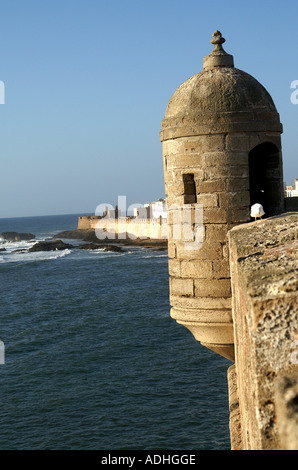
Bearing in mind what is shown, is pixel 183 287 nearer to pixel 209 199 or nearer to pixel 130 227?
pixel 209 199

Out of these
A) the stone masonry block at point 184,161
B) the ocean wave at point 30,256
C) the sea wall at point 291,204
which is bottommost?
the ocean wave at point 30,256

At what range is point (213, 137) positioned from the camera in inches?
298

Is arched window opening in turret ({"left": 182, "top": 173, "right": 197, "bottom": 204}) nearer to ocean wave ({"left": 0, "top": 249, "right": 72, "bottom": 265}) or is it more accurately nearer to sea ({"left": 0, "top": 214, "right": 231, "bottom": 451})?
sea ({"left": 0, "top": 214, "right": 231, "bottom": 451})

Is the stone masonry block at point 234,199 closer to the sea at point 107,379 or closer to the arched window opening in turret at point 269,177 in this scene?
the arched window opening in turret at point 269,177

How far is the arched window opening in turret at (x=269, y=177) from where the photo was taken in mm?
8359

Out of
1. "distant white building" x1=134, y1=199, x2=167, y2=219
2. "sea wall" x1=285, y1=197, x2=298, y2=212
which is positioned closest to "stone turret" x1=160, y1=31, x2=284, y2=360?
"sea wall" x1=285, y1=197, x2=298, y2=212

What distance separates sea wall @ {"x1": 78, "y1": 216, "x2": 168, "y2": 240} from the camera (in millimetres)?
66637

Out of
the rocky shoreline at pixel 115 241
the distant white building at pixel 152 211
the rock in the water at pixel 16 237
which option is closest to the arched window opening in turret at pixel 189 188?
the rocky shoreline at pixel 115 241

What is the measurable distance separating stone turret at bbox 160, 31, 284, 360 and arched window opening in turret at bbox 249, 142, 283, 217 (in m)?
0.38

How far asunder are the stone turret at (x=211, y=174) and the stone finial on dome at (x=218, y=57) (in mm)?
92

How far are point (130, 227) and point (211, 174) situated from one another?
6561 centimetres
